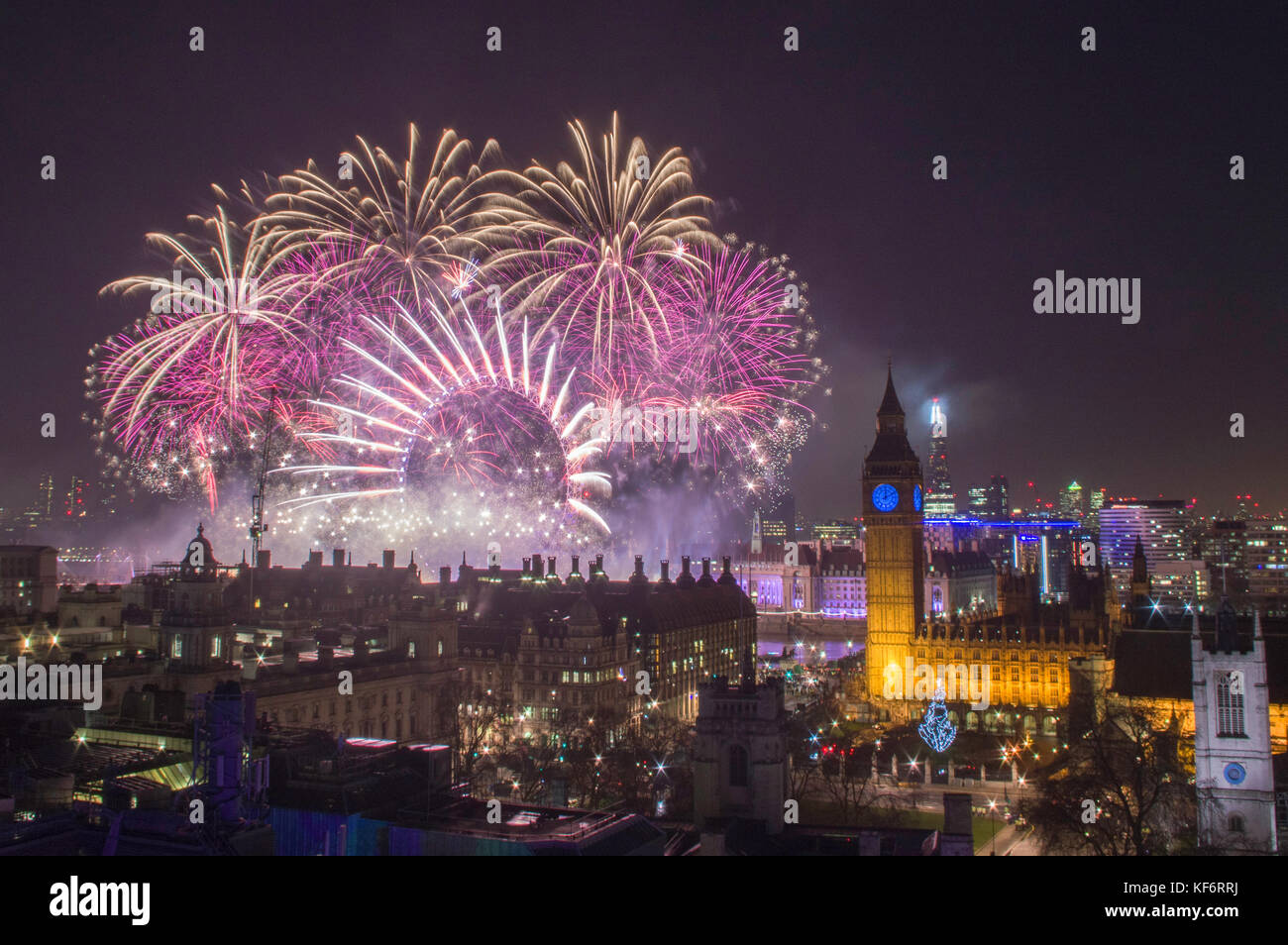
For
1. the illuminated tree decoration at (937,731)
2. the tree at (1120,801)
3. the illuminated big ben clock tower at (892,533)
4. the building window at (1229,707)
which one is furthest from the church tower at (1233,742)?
the illuminated big ben clock tower at (892,533)

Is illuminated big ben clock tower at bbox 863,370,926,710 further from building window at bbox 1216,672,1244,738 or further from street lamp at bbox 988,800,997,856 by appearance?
building window at bbox 1216,672,1244,738

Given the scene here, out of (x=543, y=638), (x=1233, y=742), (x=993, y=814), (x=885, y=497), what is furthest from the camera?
(x=885, y=497)

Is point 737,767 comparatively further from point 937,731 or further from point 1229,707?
point 937,731

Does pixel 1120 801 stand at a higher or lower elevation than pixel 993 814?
higher

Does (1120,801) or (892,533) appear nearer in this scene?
(1120,801)

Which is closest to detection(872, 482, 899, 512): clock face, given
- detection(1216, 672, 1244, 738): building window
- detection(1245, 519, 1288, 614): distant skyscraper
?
detection(1216, 672, 1244, 738): building window

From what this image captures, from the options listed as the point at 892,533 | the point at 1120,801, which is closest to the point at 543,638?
the point at 892,533
